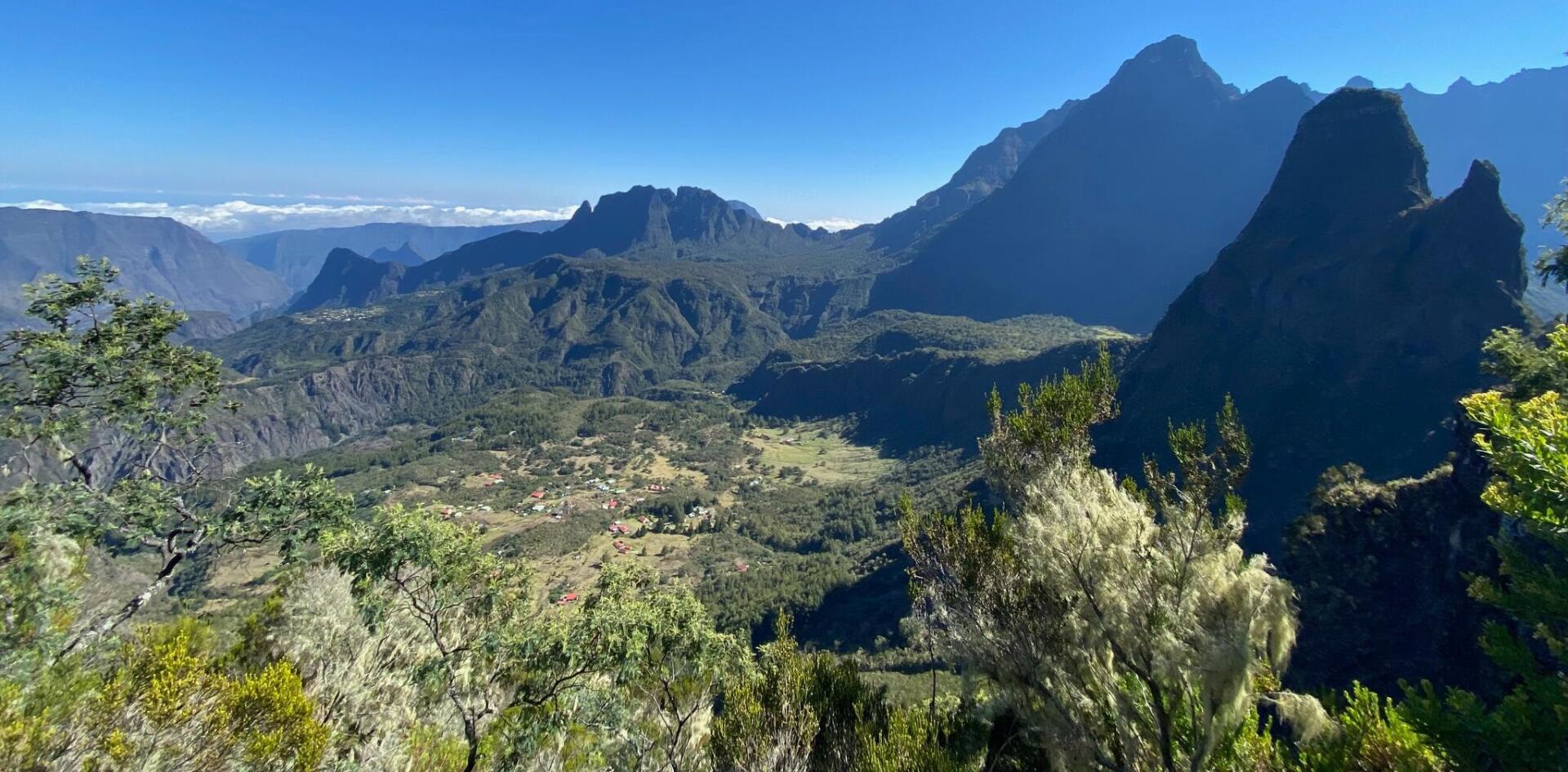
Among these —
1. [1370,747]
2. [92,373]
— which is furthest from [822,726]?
[92,373]

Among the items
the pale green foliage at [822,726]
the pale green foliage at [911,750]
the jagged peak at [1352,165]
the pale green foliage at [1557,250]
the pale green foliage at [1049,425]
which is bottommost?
the pale green foliage at [822,726]

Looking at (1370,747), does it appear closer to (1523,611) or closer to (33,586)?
(1523,611)

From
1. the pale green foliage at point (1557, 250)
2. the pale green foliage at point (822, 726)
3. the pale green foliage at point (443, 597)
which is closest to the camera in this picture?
the pale green foliage at point (822, 726)

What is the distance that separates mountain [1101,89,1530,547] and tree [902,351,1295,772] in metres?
87.3

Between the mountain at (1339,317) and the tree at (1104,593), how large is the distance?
87.3 metres

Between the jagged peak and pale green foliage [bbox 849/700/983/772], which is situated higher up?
the jagged peak

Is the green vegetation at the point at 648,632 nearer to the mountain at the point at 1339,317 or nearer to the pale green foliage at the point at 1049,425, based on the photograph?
the pale green foliage at the point at 1049,425

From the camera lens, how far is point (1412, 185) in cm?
11381

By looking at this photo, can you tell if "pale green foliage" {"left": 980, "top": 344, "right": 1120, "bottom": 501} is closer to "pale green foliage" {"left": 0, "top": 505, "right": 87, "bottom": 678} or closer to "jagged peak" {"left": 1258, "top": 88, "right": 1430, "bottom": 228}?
"pale green foliage" {"left": 0, "top": 505, "right": 87, "bottom": 678}

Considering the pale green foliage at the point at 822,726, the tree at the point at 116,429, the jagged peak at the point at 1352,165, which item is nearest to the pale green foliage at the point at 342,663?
the tree at the point at 116,429

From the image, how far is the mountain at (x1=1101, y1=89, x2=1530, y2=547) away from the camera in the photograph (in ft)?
288

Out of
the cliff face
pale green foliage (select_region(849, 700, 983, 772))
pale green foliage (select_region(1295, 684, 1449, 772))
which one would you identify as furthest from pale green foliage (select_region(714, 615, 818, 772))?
the cliff face

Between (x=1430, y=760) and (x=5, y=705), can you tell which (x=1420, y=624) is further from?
(x=5, y=705)

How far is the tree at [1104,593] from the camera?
891cm
